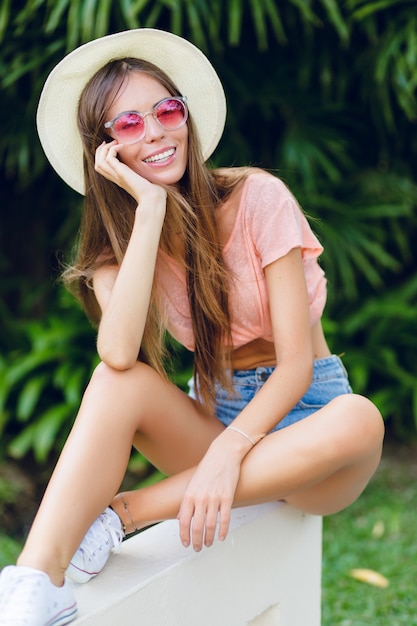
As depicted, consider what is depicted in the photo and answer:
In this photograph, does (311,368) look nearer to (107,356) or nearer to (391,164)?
(107,356)

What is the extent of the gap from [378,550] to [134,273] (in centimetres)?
174

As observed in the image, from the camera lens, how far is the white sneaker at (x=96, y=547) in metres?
1.71

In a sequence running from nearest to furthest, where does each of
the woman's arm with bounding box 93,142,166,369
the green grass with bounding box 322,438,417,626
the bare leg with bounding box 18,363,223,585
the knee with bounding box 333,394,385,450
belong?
the bare leg with bounding box 18,363,223,585 → the knee with bounding box 333,394,385,450 → the woman's arm with bounding box 93,142,166,369 → the green grass with bounding box 322,438,417,626

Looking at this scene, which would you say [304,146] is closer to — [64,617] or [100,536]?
[100,536]

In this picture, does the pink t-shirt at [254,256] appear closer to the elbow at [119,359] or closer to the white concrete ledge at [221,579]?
the elbow at [119,359]

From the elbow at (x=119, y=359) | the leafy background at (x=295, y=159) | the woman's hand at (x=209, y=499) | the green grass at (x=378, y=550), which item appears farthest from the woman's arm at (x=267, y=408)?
the leafy background at (x=295, y=159)

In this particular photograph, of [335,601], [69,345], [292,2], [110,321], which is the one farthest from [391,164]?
[110,321]

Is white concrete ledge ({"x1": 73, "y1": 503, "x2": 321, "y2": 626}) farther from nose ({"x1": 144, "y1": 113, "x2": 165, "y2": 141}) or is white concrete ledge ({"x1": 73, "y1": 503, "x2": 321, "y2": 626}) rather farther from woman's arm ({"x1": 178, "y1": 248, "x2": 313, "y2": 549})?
nose ({"x1": 144, "y1": 113, "x2": 165, "y2": 141})

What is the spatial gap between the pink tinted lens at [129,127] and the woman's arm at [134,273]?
1.7 inches

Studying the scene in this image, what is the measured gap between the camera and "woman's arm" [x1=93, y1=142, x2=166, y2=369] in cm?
189

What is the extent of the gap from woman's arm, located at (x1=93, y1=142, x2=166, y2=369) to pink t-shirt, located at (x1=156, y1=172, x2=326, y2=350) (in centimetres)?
20

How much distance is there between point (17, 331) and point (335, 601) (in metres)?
2.30

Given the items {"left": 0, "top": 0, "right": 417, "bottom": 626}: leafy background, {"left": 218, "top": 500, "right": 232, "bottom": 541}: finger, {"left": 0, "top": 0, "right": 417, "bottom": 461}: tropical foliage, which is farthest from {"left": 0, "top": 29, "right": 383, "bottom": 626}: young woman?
{"left": 0, "top": 0, "right": 417, "bottom": 461}: tropical foliage

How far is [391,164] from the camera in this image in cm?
436
